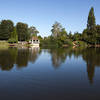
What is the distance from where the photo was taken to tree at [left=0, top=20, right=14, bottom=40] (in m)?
65.6

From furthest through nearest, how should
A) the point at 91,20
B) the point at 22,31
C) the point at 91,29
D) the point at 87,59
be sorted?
the point at 22,31 → the point at 91,29 → the point at 91,20 → the point at 87,59

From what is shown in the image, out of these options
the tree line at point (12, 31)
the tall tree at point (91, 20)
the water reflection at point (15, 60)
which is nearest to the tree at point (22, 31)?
the tree line at point (12, 31)

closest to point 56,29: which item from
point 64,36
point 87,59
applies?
point 64,36

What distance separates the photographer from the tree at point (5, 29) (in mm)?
65625

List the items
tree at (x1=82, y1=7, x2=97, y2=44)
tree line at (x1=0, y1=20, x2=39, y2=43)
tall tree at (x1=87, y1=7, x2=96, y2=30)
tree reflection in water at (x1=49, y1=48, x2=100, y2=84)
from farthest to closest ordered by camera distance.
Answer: tree at (x1=82, y1=7, x2=97, y2=44) < tall tree at (x1=87, y1=7, x2=96, y2=30) < tree line at (x1=0, y1=20, x2=39, y2=43) < tree reflection in water at (x1=49, y1=48, x2=100, y2=84)

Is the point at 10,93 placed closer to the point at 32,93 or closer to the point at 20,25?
the point at 32,93

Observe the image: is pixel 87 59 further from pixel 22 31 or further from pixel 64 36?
pixel 22 31

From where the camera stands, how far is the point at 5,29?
66000mm

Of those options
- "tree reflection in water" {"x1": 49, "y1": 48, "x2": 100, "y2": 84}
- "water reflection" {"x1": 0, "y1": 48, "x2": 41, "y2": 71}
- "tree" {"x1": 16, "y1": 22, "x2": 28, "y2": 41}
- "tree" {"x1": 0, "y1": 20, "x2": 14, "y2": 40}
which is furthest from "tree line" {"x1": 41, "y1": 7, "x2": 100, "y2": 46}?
"water reflection" {"x1": 0, "y1": 48, "x2": 41, "y2": 71}

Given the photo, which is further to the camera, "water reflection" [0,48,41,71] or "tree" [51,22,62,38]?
"tree" [51,22,62,38]

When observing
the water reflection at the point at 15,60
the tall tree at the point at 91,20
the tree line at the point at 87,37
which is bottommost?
the water reflection at the point at 15,60

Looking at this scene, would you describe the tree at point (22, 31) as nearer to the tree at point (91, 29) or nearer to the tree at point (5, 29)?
the tree at point (5, 29)

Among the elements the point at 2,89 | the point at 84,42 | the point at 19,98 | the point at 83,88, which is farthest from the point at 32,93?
the point at 84,42

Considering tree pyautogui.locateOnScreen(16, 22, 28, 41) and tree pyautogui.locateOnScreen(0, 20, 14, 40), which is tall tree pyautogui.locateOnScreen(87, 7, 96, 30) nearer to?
tree pyautogui.locateOnScreen(16, 22, 28, 41)
